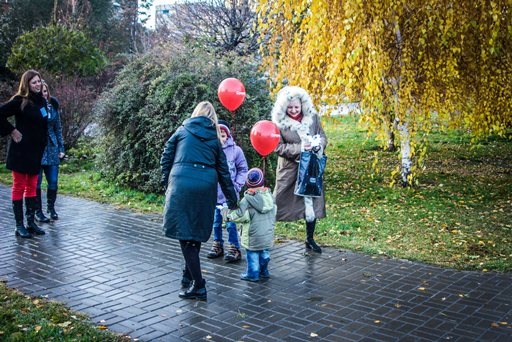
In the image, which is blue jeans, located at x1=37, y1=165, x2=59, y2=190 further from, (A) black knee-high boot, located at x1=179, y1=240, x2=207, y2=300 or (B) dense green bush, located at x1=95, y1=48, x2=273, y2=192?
(A) black knee-high boot, located at x1=179, y1=240, x2=207, y2=300

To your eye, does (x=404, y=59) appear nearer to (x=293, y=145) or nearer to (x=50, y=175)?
(x=293, y=145)

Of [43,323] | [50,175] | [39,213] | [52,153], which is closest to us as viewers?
[43,323]

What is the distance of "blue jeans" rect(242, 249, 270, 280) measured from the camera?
5832 mm

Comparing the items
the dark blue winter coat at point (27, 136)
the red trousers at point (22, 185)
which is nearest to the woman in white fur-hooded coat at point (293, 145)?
the dark blue winter coat at point (27, 136)

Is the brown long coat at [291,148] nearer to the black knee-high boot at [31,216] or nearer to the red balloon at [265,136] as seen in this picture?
the red balloon at [265,136]

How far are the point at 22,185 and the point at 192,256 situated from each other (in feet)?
11.0

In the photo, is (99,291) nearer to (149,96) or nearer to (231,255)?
(231,255)

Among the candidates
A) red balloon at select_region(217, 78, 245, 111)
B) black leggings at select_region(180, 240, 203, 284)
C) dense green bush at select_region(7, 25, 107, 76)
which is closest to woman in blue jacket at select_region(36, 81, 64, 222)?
red balloon at select_region(217, 78, 245, 111)

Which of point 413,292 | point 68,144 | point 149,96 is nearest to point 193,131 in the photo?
point 413,292

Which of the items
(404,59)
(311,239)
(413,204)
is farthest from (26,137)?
(413,204)

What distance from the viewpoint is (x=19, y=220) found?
744cm

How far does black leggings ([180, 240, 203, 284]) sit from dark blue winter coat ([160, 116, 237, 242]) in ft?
0.48

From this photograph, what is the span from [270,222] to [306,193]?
101 cm

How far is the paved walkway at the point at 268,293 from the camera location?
4.59 metres
